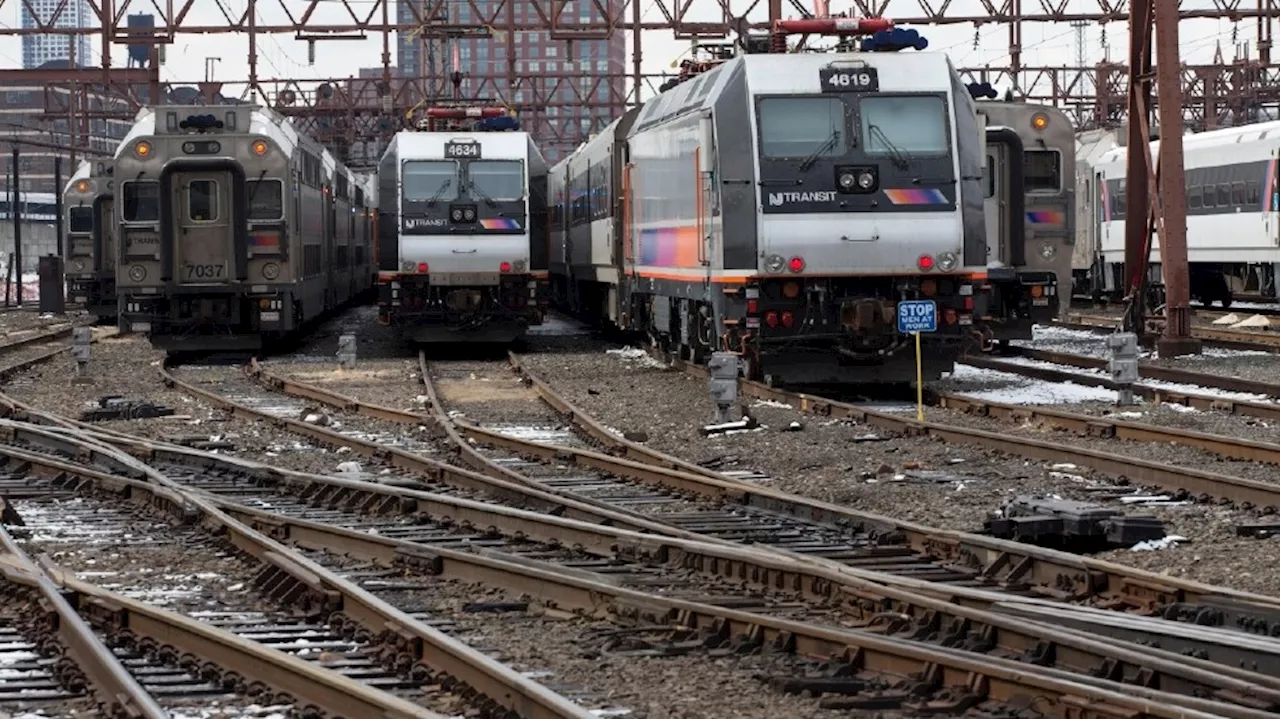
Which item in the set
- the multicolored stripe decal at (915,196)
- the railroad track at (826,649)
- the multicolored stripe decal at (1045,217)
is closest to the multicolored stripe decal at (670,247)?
the multicolored stripe decal at (915,196)

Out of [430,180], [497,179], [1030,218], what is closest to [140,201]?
[430,180]

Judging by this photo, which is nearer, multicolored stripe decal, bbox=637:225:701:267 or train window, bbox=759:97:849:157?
train window, bbox=759:97:849:157

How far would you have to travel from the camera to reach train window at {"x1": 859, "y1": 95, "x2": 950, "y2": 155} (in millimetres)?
20219

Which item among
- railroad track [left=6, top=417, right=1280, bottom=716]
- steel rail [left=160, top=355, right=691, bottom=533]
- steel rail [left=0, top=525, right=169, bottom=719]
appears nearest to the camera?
railroad track [left=6, top=417, right=1280, bottom=716]

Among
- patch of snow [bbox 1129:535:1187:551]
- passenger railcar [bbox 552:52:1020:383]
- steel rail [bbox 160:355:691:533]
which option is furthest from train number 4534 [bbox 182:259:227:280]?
patch of snow [bbox 1129:535:1187:551]

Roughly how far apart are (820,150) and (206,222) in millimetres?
11869

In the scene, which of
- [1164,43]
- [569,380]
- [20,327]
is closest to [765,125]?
[569,380]

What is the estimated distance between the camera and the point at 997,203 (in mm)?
27578

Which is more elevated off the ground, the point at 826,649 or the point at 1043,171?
the point at 1043,171

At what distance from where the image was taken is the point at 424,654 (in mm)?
7891

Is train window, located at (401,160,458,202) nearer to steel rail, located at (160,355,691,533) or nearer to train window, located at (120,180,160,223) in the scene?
train window, located at (120,180,160,223)

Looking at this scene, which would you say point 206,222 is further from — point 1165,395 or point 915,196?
point 1165,395

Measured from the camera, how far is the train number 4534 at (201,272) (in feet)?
95.7

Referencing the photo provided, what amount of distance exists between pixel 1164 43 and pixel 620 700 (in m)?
20.3
